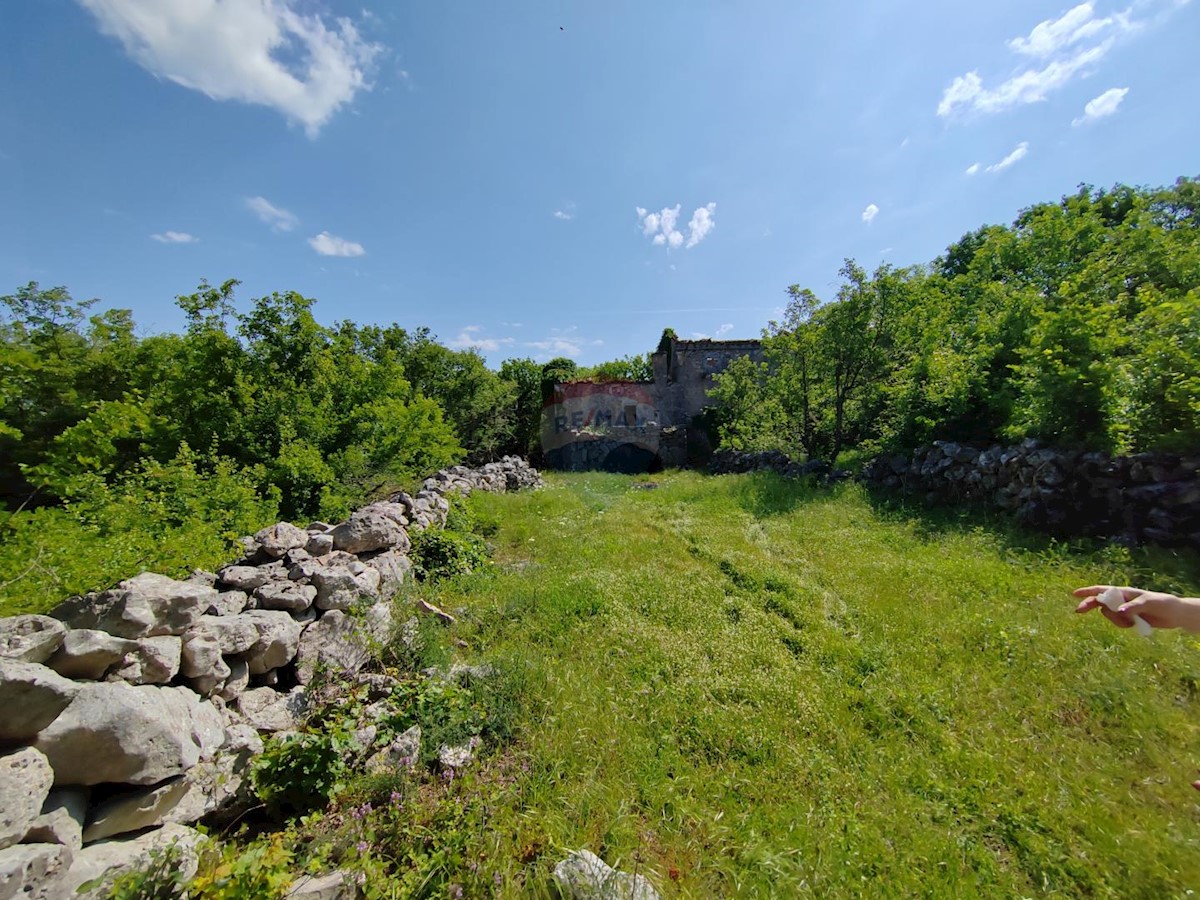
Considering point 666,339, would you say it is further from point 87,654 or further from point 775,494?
point 87,654

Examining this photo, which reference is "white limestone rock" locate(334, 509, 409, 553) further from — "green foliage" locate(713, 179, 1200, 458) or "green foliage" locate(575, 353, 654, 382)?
Result: "green foliage" locate(575, 353, 654, 382)

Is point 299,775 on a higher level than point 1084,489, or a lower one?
lower

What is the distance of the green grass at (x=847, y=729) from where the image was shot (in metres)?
2.09

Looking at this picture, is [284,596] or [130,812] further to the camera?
[284,596]

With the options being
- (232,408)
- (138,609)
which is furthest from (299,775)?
(232,408)

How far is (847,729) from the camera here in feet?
9.53

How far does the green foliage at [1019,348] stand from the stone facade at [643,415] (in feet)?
13.3

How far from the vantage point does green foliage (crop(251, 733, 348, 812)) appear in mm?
2180

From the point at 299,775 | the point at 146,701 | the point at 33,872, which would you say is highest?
the point at 146,701

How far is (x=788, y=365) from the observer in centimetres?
1225

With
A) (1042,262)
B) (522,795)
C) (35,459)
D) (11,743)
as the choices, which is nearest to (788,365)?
(1042,262)

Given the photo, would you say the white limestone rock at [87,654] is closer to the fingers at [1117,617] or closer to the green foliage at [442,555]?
the green foliage at [442,555]

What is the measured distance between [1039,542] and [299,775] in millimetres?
7933

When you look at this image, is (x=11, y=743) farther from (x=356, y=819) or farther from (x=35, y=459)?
(x=35, y=459)
